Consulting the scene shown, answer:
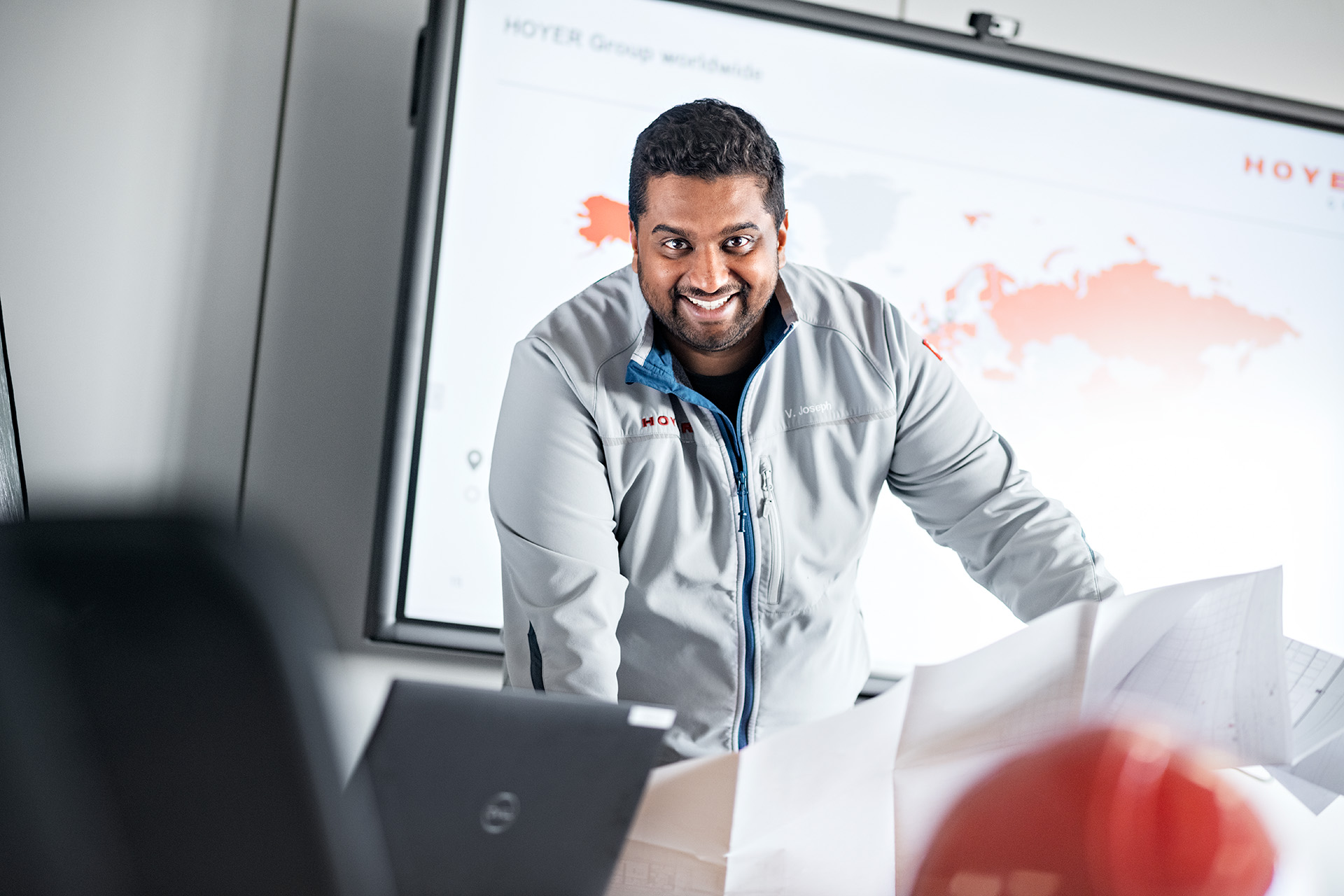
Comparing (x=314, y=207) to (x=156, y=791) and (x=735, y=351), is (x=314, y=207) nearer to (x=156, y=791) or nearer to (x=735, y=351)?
(x=735, y=351)

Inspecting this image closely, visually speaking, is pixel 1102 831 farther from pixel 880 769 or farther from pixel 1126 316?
pixel 1126 316

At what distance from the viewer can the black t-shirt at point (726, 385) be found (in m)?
1.24

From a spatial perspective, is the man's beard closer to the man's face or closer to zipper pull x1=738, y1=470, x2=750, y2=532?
the man's face

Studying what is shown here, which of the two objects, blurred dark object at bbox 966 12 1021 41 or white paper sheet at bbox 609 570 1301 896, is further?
Result: blurred dark object at bbox 966 12 1021 41

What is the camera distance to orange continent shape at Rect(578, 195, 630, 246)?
1.68m

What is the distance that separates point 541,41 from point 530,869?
1583 mm

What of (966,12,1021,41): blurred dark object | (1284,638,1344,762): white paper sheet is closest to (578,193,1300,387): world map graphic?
(966,12,1021,41): blurred dark object

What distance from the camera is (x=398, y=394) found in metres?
1.57

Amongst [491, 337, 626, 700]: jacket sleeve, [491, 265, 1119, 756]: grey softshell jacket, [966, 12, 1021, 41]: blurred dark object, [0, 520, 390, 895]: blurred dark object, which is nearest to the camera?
[0, 520, 390, 895]: blurred dark object

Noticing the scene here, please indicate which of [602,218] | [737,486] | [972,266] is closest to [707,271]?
[737,486]

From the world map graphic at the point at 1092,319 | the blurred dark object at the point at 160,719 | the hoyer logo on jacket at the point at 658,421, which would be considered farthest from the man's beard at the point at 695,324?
the blurred dark object at the point at 160,719

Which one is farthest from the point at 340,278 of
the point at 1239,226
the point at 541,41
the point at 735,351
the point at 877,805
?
the point at 1239,226

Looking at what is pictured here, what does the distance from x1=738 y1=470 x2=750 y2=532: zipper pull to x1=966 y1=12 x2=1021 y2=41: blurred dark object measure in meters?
1.17

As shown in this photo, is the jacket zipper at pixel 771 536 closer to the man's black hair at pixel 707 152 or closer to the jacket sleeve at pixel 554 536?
the jacket sleeve at pixel 554 536
